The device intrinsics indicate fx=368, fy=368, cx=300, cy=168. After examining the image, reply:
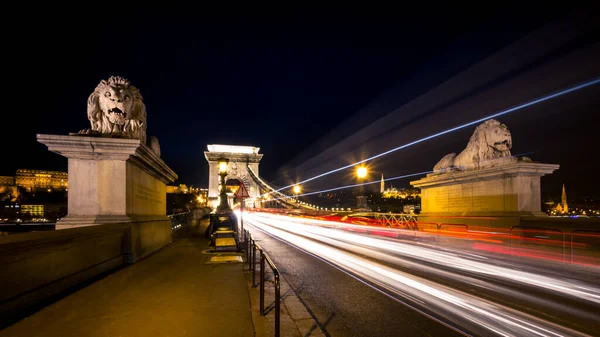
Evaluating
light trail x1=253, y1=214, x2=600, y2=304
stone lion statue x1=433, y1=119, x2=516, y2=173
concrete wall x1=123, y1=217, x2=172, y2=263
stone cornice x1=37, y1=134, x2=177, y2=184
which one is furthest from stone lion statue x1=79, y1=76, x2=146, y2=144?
stone lion statue x1=433, y1=119, x2=516, y2=173

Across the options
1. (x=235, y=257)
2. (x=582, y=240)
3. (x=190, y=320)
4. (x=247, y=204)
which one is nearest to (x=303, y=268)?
(x=235, y=257)

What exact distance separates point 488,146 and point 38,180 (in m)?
124

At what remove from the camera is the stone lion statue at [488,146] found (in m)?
15.1

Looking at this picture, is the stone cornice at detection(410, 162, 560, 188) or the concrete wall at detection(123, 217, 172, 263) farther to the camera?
the stone cornice at detection(410, 162, 560, 188)

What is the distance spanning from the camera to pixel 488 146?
15422mm

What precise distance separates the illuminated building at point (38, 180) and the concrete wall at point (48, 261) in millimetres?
114919

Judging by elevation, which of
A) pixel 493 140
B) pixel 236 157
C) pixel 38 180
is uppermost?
pixel 236 157

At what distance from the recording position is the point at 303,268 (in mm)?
10125

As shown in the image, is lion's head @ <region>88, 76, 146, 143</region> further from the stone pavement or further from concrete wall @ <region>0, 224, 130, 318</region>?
the stone pavement

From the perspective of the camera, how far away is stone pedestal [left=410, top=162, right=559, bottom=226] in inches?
559

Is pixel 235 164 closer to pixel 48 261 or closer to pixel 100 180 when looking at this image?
pixel 100 180

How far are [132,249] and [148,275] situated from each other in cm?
183

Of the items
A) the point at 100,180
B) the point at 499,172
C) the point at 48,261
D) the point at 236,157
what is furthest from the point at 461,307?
the point at 236,157

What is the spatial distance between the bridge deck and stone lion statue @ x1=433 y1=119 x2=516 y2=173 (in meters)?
12.1
